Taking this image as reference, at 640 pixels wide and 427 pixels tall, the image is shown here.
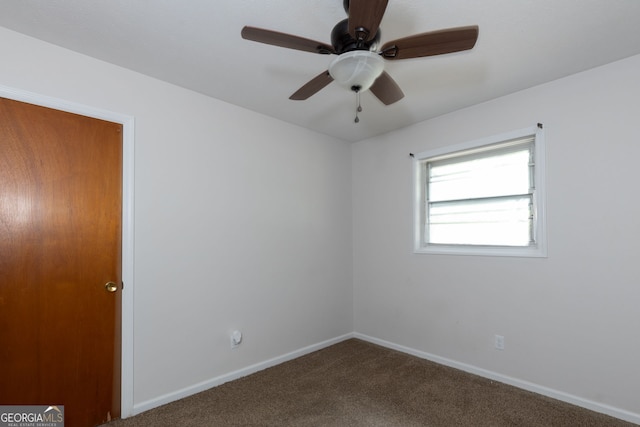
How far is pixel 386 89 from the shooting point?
1867 millimetres

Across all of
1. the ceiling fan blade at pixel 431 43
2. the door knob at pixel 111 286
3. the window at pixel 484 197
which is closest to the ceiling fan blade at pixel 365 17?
the ceiling fan blade at pixel 431 43

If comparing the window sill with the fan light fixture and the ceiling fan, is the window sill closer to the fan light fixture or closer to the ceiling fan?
the ceiling fan

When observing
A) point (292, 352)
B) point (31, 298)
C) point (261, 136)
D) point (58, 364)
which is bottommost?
point (292, 352)

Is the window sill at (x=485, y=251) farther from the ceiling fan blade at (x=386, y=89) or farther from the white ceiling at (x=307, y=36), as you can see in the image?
the ceiling fan blade at (x=386, y=89)

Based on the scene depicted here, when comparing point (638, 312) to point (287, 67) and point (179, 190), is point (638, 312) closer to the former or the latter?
point (287, 67)

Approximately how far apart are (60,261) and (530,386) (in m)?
3.61

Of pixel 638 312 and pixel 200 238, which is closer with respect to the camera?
pixel 638 312

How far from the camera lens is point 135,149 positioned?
238 cm

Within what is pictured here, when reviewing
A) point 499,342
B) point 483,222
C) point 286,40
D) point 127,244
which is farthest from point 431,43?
point 499,342

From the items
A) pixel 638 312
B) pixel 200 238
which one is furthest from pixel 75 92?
pixel 638 312

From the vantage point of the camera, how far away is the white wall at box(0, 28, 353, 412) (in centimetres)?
231

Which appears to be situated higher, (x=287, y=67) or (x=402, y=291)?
(x=287, y=67)

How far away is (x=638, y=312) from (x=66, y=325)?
151 inches

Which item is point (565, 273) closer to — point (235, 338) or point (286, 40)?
point (286, 40)
